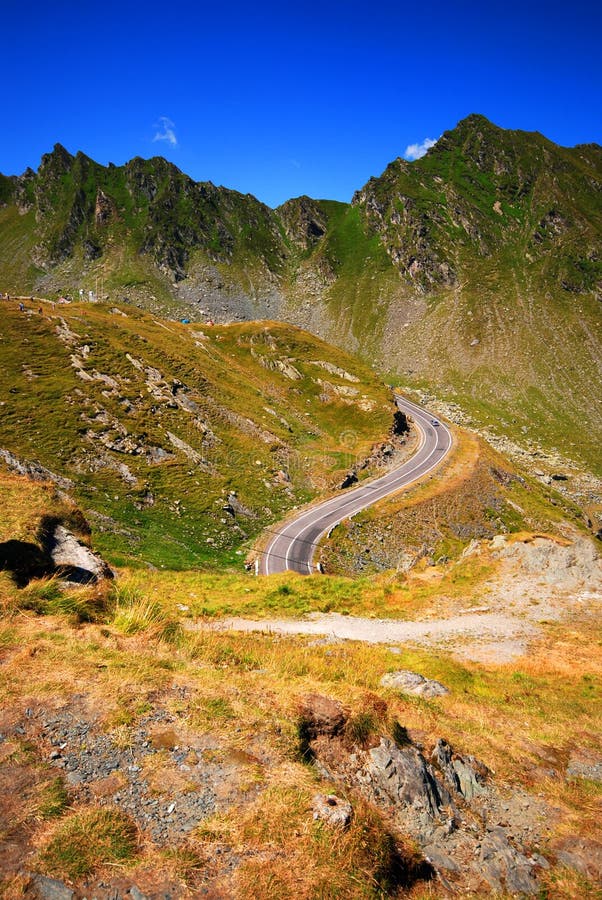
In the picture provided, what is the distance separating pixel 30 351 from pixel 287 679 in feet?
159

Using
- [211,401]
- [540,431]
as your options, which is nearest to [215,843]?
[211,401]

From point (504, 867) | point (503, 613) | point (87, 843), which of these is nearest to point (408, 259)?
point (503, 613)

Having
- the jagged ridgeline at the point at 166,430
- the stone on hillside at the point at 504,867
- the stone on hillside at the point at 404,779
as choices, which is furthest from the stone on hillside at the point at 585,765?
the jagged ridgeline at the point at 166,430

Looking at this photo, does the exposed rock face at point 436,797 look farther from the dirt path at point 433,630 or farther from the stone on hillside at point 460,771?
the dirt path at point 433,630

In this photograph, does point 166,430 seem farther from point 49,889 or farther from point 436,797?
point 49,889

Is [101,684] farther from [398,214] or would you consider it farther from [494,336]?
[398,214]

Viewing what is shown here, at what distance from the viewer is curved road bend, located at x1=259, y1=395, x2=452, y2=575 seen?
35.9 metres

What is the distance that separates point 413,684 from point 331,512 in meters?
31.9

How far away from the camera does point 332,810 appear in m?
6.44

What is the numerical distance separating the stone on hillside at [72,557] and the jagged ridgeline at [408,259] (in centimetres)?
9601

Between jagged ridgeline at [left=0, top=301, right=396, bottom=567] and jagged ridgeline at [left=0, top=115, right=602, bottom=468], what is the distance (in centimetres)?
5151

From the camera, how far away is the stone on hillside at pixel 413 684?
13.0 metres

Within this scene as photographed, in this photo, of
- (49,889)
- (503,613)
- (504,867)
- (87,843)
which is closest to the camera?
(49,889)

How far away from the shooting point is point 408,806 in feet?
24.6
